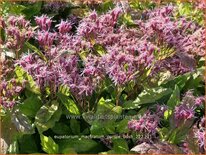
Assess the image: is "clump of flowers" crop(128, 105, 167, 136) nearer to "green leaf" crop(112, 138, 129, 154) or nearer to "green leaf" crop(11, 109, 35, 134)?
"green leaf" crop(112, 138, 129, 154)

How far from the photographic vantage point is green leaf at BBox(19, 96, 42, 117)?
7.43 ft

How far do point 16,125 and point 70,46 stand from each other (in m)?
0.51

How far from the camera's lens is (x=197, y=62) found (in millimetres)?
2609

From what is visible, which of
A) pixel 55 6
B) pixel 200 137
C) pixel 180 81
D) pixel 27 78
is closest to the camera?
pixel 200 137

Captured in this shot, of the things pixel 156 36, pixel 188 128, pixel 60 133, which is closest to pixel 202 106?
pixel 188 128

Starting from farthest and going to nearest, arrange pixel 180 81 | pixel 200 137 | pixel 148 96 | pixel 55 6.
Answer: pixel 55 6, pixel 180 81, pixel 148 96, pixel 200 137

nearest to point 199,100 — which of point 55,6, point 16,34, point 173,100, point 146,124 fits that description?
point 173,100

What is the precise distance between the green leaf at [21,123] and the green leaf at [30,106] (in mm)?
110

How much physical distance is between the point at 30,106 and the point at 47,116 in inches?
6.0

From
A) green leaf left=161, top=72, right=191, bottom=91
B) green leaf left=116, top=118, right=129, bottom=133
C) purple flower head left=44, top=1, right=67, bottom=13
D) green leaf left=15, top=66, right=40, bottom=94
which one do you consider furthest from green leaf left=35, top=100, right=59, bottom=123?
purple flower head left=44, top=1, right=67, bottom=13

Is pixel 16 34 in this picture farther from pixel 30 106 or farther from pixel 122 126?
pixel 122 126

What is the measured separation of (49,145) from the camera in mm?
2137

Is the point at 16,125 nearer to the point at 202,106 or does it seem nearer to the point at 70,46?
the point at 70,46

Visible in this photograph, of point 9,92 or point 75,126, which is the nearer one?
point 9,92
